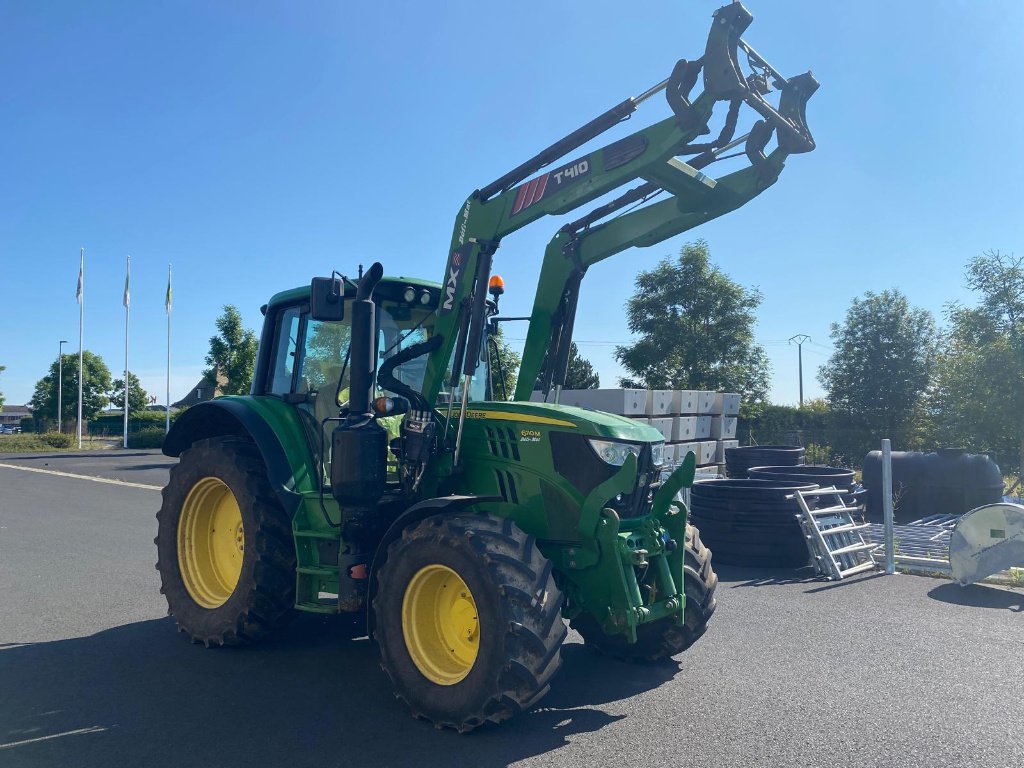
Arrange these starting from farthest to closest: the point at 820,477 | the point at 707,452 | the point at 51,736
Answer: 1. the point at 707,452
2. the point at 820,477
3. the point at 51,736

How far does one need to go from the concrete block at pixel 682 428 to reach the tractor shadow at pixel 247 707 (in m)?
9.51

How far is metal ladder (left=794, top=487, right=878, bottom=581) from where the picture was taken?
816 cm

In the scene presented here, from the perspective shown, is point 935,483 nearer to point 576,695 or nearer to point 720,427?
point 720,427

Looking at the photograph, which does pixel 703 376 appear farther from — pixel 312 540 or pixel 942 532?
pixel 312 540

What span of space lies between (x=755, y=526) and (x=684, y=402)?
21.0 ft

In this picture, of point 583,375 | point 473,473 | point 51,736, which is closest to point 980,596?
point 473,473

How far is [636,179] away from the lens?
4.68 metres

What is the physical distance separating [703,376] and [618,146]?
83.5 ft

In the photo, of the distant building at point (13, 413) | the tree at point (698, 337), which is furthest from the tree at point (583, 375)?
the distant building at point (13, 413)

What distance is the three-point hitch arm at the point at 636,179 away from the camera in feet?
14.8

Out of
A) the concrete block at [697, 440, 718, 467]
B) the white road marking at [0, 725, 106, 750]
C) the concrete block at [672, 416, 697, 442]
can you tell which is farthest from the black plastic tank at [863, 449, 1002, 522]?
the white road marking at [0, 725, 106, 750]

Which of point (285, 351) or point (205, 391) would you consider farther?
point (205, 391)

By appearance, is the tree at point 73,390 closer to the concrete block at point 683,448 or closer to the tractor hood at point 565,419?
the concrete block at point 683,448

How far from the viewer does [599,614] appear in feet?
14.1
